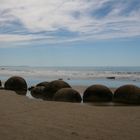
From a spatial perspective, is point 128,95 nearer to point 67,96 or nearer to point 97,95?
point 97,95

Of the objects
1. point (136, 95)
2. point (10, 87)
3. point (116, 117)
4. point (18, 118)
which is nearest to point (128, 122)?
point (116, 117)

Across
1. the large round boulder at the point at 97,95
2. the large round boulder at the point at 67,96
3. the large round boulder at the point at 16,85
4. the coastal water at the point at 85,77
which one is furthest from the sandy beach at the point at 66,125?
the coastal water at the point at 85,77

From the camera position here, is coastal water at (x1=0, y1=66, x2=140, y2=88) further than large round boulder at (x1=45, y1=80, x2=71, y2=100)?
Yes

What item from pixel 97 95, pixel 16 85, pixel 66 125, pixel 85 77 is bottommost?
pixel 66 125

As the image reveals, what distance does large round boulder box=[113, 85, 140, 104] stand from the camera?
59.1ft

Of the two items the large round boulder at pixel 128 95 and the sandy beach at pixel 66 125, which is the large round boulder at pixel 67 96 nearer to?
the large round boulder at pixel 128 95

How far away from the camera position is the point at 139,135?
8.20 metres

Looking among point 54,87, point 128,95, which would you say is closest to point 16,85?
point 54,87

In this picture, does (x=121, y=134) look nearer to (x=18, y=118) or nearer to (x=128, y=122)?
(x=128, y=122)

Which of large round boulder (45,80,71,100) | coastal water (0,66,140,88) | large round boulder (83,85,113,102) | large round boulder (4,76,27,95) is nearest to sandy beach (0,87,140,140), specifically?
large round boulder (83,85,113,102)

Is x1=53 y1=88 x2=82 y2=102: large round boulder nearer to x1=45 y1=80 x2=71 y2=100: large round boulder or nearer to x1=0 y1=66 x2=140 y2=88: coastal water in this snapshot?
x1=45 y1=80 x2=71 y2=100: large round boulder

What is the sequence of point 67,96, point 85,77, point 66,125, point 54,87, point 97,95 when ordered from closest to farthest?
point 66,125 → point 67,96 → point 97,95 → point 54,87 → point 85,77

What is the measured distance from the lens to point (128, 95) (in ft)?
60.0

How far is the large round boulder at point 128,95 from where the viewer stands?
59.1 feet
